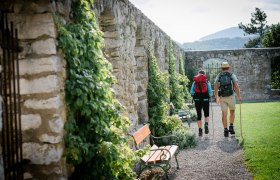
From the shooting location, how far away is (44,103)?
3193 mm

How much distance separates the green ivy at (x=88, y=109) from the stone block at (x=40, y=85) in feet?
0.69

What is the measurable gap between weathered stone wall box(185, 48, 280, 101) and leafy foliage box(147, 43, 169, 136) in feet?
40.3

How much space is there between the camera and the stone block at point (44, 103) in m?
3.17

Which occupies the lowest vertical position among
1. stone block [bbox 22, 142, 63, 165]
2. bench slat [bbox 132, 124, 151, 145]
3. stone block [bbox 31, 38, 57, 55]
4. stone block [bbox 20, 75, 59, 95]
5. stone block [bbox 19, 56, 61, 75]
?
bench slat [bbox 132, 124, 151, 145]

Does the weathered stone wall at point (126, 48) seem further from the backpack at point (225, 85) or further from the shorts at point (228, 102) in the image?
the shorts at point (228, 102)

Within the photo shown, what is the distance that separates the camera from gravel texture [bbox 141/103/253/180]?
5387mm

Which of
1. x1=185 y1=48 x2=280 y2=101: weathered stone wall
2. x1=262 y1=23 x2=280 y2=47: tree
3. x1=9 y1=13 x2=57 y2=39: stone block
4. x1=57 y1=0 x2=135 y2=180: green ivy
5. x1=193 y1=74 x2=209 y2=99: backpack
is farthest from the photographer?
x1=262 y1=23 x2=280 y2=47: tree

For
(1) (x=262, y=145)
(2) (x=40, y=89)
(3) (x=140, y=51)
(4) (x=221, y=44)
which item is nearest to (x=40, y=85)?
(2) (x=40, y=89)

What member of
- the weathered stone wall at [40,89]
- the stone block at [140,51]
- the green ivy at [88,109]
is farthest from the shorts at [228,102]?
the weathered stone wall at [40,89]

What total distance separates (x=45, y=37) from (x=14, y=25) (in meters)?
0.34

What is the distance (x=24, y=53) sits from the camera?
3205 millimetres

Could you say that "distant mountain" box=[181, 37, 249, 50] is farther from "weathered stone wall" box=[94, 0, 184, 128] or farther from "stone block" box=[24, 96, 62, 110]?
"stone block" box=[24, 96, 62, 110]

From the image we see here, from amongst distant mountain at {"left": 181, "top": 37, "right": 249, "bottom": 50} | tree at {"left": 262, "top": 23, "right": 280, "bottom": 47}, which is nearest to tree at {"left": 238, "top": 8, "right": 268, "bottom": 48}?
tree at {"left": 262, "top": 23, "right": 280, "bottom": 47}

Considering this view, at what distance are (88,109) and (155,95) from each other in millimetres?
4834
